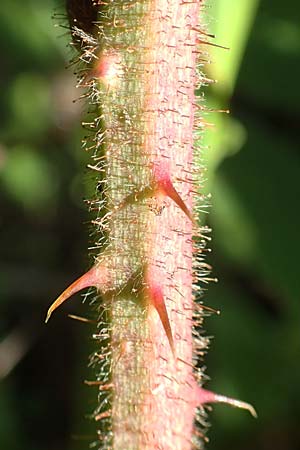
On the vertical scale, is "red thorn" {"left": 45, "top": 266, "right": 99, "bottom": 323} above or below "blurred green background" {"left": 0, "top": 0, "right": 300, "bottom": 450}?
above

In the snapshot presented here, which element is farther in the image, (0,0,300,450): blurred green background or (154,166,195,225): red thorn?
(0,0,300,450): blurred green background

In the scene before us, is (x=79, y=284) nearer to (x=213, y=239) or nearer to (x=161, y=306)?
(x=161, y=306)

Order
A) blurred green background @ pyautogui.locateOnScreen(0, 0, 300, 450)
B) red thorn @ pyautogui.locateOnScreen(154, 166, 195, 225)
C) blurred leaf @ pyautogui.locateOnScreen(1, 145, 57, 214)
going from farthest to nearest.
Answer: blurred leaf @ pyautogui.locateOnScreen(1, 145, 57, 214) < blurred green background @ pyautogui.locateOnScreen(0, 0, 300, 450) < red thorn @ pyautogui.locateOnScreen(154, 166, 195, 225)

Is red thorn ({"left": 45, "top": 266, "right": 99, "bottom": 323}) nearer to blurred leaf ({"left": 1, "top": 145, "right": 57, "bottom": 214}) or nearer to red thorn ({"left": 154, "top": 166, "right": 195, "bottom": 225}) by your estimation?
red thorn ({"left": 154, "top": 166, "right": 195, "bottom": 225})

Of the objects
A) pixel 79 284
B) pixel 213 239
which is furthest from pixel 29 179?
pixel 79 284

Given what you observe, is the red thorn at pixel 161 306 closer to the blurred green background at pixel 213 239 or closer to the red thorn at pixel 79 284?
the red thorn at pixel 79 284

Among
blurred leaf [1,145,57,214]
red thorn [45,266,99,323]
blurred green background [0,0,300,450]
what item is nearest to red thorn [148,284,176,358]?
red thorn [45,266,99,323]
